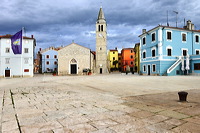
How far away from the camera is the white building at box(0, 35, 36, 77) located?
105ft

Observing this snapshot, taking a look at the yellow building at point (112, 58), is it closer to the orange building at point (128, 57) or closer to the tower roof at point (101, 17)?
the orange building at point (128, 57)

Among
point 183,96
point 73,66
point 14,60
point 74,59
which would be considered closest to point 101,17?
point 74,59

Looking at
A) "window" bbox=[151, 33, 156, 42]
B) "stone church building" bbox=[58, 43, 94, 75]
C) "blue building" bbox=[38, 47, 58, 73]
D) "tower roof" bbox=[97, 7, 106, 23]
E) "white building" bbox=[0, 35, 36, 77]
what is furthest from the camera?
"blue building" bbox=[38, 47, 58, 73]

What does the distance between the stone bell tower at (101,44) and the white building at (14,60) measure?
63.5 feet

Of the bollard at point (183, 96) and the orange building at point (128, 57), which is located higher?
the orange building at point (128, 57)

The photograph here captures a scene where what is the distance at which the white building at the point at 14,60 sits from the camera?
105 ft

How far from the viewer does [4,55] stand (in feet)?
105

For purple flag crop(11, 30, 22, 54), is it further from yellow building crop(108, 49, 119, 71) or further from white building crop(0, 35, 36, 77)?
yellow building crop(108, 49, 119, 71)

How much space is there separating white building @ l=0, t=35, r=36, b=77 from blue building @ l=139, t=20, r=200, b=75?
84.6ft

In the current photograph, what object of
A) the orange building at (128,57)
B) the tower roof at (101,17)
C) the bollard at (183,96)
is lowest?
the bollard at (183,96)

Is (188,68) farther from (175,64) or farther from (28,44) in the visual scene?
(28,44)

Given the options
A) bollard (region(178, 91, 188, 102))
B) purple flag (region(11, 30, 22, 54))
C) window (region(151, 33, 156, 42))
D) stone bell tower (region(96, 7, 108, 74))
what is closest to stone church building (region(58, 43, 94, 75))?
stone bell tower (region(96, 7, 108, 74))

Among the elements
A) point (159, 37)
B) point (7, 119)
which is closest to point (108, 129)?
point (7, 119)

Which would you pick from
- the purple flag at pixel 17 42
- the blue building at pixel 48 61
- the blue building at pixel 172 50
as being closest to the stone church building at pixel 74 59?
the blue building at pixel 48 61
